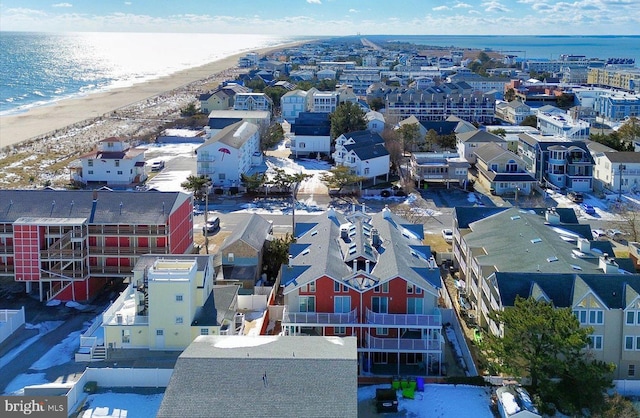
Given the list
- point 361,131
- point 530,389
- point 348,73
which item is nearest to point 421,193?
point 361,131

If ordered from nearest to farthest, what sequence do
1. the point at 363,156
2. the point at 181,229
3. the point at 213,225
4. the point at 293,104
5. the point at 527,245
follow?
1. the point at 527,245
2. the point at 181,229
3. the point at 213,225
4. the point at 363,156
5. the point at 293,104

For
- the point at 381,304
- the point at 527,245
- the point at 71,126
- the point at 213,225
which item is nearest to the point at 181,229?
the point at 213,225

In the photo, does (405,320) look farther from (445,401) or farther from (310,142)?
(310,142)

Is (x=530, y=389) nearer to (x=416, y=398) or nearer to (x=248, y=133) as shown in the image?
(x=416, y=398)

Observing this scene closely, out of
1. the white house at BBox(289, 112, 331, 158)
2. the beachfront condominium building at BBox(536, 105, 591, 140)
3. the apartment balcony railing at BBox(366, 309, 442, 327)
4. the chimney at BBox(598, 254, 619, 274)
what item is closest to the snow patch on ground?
the apartment balcony railing at BBox(366, 309, 442, 327)

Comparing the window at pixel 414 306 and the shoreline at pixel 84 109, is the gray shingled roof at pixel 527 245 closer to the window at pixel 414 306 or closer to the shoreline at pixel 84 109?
the window at pixel 414 306

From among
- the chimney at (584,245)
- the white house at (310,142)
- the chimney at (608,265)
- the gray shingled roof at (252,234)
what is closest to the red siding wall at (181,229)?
the gray shingled roof at (252,234)
